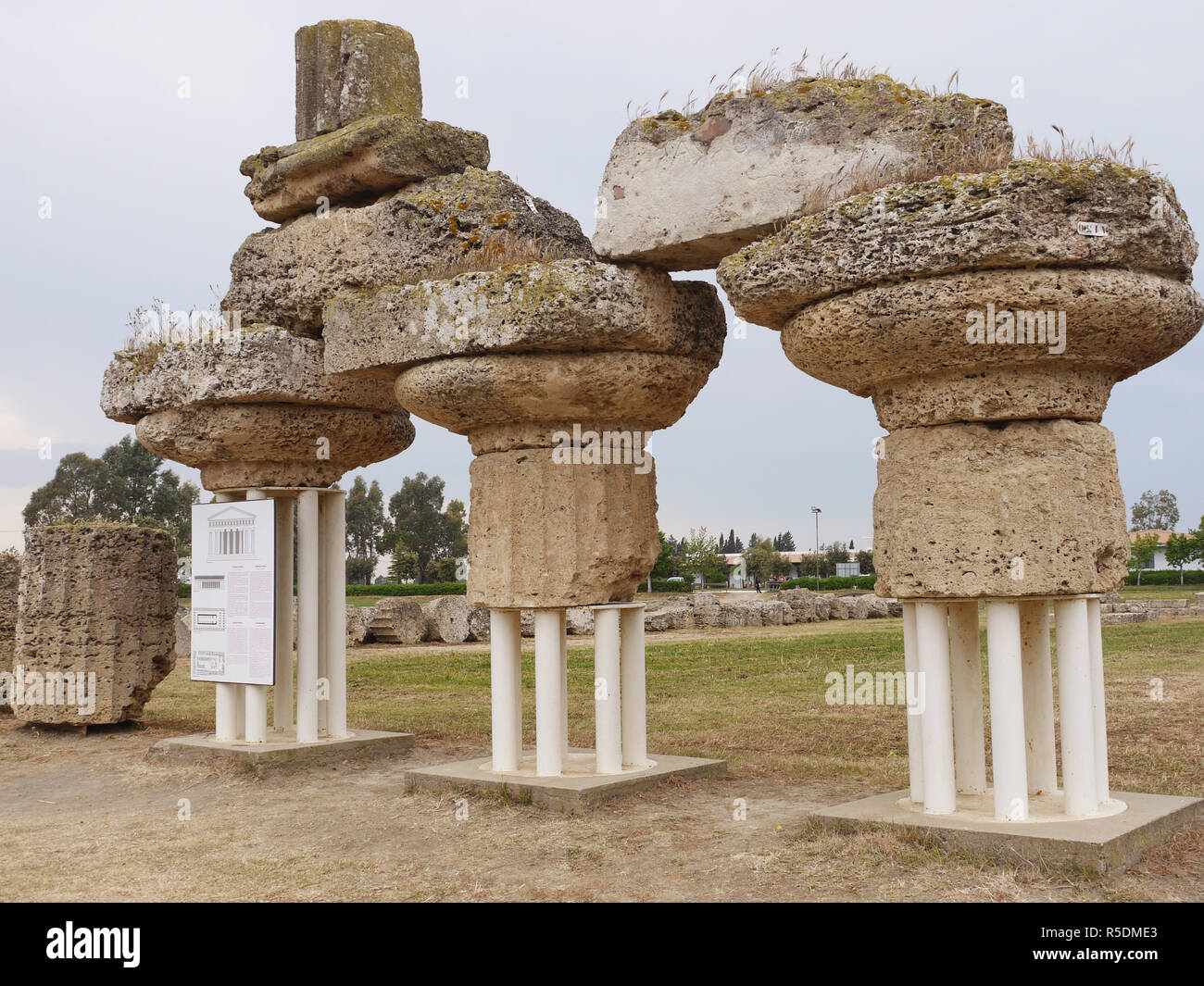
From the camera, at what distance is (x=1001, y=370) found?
5.29 m

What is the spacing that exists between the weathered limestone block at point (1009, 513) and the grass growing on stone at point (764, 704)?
2.30 m

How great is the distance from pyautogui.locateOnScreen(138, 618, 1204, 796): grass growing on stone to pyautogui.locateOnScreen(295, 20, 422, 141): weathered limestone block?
5.09m

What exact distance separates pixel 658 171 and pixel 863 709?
21.6 ft

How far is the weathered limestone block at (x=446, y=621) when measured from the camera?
68.3 ft

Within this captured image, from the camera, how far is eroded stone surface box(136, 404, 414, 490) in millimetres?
8641

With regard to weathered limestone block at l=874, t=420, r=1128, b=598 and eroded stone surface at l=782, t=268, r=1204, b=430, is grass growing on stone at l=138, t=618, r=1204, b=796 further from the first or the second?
eroded stone surface at l=782, t=268, r=1204, b=430

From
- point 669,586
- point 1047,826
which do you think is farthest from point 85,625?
point 669,586

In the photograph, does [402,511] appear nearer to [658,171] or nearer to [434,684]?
[434,684]

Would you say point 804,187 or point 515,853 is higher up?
point 804,187

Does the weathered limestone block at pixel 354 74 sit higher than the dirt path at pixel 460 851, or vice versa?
the weathered limestone block at pixel 354 74

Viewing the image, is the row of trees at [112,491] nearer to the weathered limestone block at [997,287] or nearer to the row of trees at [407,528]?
the row of trees at [407,528]

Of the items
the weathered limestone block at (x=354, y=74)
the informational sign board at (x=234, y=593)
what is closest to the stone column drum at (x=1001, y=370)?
the weathered limestone block at (x=354, y=74)

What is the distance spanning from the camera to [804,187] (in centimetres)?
597
